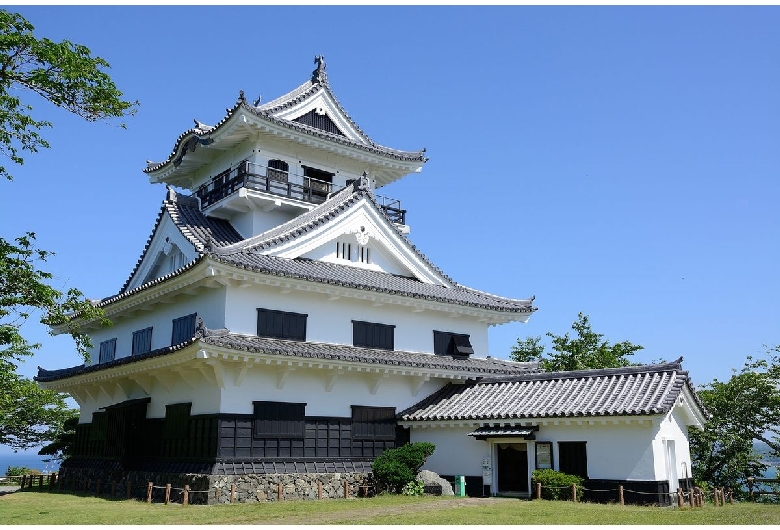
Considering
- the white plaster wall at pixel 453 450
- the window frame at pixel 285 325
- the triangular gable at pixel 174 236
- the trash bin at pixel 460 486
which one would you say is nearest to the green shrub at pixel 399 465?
the trash bin at pixel 460 486

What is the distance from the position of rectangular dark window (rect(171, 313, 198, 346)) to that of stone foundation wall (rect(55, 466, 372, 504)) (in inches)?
184

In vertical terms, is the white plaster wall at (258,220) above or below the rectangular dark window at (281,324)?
above

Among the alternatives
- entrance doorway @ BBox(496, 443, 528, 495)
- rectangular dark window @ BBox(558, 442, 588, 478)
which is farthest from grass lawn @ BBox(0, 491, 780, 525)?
entrance doorway @ BBox(496, 443, 528, 495)

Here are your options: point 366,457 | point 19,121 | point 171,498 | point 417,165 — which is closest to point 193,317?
point 171,498

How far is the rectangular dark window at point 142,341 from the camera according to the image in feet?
90.9

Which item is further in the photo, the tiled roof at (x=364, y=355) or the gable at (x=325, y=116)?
the gable at (x=325, y=116)

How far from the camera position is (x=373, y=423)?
83.3 ft

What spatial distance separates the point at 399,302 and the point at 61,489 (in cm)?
1615

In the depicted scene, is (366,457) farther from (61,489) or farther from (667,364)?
(61,489)

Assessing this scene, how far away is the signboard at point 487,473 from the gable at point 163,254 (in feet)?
43.0

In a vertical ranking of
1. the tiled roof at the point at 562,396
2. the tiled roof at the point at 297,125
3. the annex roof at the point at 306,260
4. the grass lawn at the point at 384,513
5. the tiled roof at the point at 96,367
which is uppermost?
the tiled roof at the point at 297,125

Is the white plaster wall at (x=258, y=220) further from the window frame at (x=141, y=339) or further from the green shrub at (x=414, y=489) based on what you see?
the green shrub at (x=414, y=489)

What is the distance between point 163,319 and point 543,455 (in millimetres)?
14965

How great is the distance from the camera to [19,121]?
651 inches
